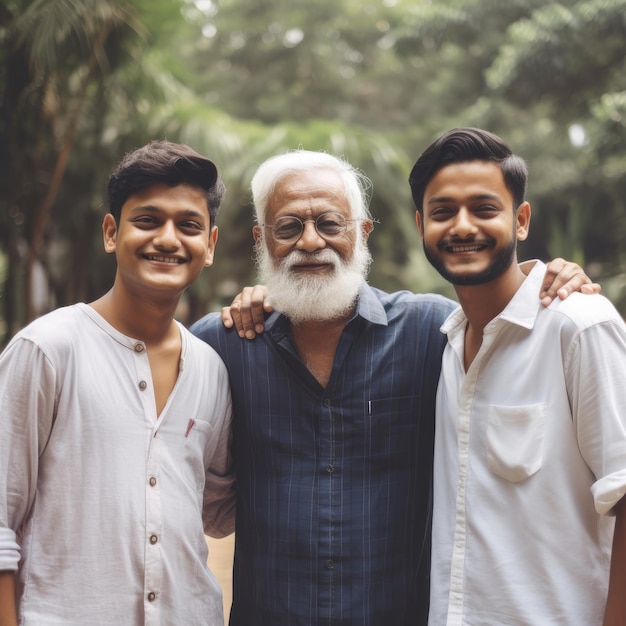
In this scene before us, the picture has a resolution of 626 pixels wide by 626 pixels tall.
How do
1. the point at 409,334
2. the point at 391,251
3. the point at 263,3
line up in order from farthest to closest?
the point at 263,3
the point at 391,251
the point at 409,334

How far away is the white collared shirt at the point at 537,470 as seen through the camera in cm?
180

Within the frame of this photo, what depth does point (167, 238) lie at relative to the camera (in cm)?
209

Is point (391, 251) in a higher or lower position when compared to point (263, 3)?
lower

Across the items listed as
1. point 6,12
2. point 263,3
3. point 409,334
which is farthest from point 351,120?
point 409,334

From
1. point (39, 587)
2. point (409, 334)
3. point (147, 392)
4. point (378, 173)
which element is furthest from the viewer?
point (378, 173)

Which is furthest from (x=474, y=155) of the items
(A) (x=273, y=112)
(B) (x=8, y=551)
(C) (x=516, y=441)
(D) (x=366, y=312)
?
(A) (x=273, y=112)

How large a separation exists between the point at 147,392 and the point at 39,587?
56cm

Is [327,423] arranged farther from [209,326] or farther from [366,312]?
[209,326]

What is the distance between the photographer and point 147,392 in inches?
80.6

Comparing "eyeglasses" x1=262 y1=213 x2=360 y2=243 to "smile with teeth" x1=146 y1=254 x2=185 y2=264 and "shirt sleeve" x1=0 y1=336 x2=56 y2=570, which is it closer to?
"smile with teeth" x1=146 y1=254 x2=185 y2=264

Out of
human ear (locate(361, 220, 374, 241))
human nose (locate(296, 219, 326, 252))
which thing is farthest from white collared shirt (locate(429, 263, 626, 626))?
human ear (locate(361, 220, 374, 241))

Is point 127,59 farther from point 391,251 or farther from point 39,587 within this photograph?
point 39,587

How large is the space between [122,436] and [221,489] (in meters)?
0.62

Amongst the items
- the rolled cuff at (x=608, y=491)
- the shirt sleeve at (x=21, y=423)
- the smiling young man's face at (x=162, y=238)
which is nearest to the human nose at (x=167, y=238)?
the smiling young man's face at (x=162, y=238)
